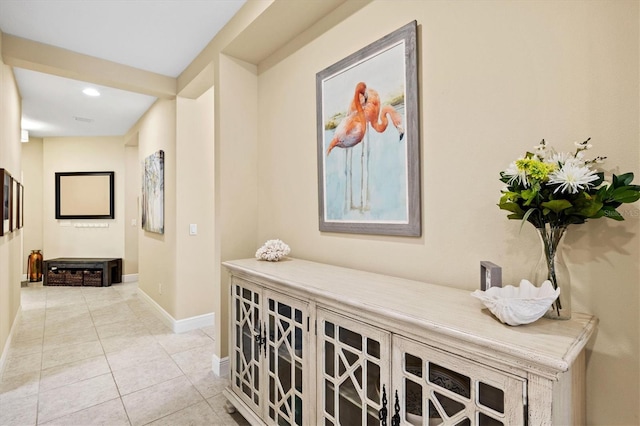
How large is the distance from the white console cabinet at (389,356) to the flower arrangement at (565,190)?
12.9 inches

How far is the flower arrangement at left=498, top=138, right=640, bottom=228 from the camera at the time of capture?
933 mm

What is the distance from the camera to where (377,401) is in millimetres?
1182

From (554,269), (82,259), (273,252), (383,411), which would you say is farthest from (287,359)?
(82,259)

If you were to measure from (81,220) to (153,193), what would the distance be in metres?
3.06

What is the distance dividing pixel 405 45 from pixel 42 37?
114 inches

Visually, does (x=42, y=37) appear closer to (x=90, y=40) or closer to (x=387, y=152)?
(x=90, y=40)

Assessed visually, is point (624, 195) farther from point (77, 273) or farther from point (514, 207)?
point (77, 273)

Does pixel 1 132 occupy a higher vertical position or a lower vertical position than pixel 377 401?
higher

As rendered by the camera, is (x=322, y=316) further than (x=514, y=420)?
Yes

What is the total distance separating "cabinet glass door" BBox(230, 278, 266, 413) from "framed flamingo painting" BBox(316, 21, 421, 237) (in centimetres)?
63

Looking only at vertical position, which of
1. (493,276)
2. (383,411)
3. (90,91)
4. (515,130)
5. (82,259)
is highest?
(90,91)

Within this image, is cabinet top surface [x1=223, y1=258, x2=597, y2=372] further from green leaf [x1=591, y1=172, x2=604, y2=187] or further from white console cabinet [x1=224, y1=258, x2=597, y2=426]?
green leaf [x1=591, y1=172, x2=604, y2=187]

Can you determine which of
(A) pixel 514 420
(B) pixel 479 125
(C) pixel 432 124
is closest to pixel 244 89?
(C) pixel 432 124

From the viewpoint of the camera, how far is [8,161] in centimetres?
302
